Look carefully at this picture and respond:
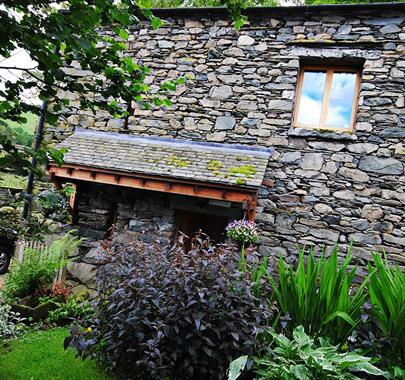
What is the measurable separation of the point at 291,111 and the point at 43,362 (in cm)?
479

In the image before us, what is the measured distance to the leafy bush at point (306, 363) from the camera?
2.51 m

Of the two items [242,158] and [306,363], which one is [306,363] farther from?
[242,158]

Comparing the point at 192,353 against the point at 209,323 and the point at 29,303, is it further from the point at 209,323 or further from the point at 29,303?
the point at 29,303

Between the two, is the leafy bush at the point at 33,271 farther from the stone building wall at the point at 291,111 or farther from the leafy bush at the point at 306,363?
the leafy bush at the point at 306,363

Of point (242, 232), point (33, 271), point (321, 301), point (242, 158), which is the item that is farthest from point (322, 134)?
point (33, 271)

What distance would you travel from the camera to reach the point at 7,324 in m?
4.04

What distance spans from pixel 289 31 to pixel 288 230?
3.31 metres

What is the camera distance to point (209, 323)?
8.93 ft

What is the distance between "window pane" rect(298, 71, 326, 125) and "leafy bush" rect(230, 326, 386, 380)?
156 inches

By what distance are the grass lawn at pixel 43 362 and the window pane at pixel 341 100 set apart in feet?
16.0

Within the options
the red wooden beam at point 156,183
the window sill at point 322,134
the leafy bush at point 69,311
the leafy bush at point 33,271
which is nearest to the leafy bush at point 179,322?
the leafy bush at point 69,311

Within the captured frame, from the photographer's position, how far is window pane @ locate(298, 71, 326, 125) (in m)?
5.91

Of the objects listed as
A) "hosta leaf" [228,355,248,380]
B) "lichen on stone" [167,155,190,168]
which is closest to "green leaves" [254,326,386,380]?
"hosta leaf" [228,355,248,380]

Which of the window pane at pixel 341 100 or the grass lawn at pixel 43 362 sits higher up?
the window pane at pixel 341 100
